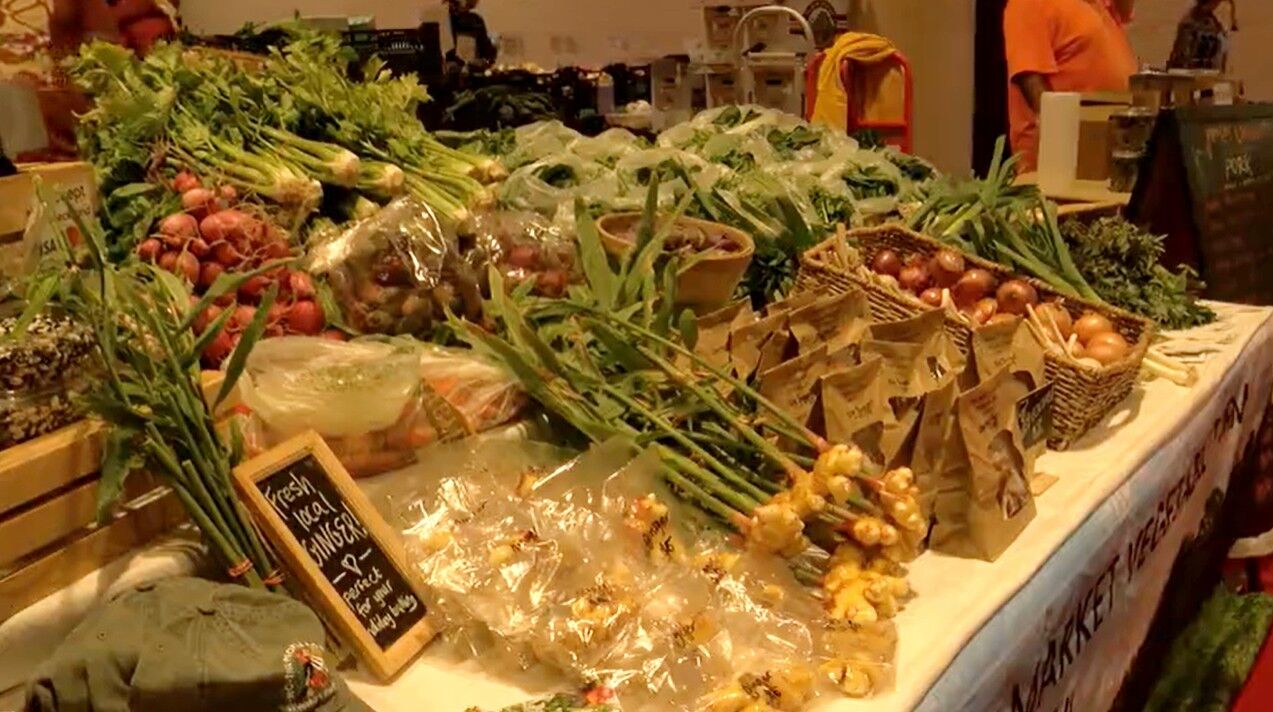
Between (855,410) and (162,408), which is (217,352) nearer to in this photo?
(162,408)

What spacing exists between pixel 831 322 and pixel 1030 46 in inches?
124

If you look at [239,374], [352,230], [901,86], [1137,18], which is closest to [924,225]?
[352,230]

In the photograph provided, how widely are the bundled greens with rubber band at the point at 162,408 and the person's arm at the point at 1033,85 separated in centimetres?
369

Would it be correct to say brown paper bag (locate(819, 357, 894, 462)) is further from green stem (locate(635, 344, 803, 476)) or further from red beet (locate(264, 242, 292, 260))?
red beet (locate(264, 242, 292, 260))

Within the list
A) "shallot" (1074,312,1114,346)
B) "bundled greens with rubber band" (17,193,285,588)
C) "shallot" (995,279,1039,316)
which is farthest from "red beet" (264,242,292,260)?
"shallot" (1074,312,1114,346)

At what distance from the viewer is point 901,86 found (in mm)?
4504

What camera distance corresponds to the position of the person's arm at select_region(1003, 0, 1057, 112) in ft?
14.1

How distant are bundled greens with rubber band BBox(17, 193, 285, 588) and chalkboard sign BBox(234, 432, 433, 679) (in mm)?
29

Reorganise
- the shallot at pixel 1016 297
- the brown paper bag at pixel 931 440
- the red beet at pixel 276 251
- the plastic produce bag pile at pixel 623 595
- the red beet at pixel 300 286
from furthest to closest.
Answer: the shallot at pixel 1016 297
the red beet at pixel 276 251
the red beet at pixel 300 286
the brown paper bag at pixel 931 440
the plastic produce bag pile at pixel 623 595

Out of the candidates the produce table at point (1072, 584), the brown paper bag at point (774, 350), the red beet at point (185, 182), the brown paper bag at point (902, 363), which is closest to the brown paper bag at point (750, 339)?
the brown paper bag at point (774, 350)

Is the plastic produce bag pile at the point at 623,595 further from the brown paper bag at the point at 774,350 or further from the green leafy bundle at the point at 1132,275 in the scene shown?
the green leafy bundle at the point at 1132,275

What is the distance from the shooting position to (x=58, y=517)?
4.00 ft

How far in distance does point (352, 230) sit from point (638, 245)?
1.50 ft

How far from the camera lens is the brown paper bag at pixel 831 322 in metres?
1.56
